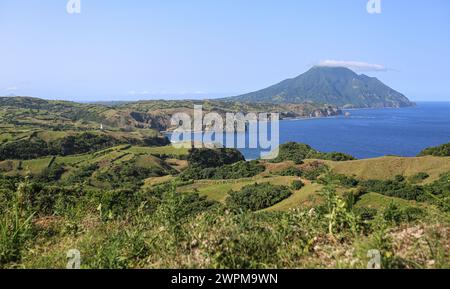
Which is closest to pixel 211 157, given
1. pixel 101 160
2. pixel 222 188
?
pixel 101 160

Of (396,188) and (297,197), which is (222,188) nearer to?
(297,197)

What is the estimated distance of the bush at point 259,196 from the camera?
58406 millimetres

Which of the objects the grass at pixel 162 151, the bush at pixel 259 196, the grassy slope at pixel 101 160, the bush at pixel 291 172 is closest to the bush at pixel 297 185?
the bush at pixel 259 196

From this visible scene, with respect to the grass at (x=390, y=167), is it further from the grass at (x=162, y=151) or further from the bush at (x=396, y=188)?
the grass at (x=162, y=151)

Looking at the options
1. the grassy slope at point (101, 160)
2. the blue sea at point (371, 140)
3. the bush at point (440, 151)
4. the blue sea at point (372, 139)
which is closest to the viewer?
the bush at point (440, 151)

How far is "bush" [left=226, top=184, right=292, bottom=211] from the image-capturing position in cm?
5841

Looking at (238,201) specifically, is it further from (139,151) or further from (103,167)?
(139,151)

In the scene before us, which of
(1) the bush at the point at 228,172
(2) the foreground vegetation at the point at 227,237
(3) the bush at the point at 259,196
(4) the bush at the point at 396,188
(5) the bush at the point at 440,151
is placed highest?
(2) the foreground vegetation at the point at 227,237

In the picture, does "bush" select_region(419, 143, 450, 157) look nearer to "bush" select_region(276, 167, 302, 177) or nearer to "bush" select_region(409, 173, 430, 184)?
"bush" select_region(409, 173, 430, 184)

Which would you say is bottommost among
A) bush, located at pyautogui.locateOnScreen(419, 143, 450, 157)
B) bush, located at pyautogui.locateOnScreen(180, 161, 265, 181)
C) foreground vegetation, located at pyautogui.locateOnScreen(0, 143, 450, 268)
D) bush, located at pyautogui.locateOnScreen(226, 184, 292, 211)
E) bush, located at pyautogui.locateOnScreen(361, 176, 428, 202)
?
bush, located at pyautogui.locateOnScreen(180, 161, 265, 181)

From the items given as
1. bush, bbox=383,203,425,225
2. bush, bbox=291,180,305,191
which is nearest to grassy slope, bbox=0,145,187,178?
bush, bbox=291,180,305,191

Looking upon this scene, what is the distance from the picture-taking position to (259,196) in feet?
199

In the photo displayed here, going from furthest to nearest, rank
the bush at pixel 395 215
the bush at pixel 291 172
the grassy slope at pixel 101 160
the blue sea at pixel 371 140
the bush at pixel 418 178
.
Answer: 1. the blue sea at pixel 371 140
2. the grassy slope at pixel 101 160
3. the bush at pixel 291 172
4. the bush at pixel 418 178
5. the bush at pixel 395 215

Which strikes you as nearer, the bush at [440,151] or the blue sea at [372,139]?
the bush at [440,151]
